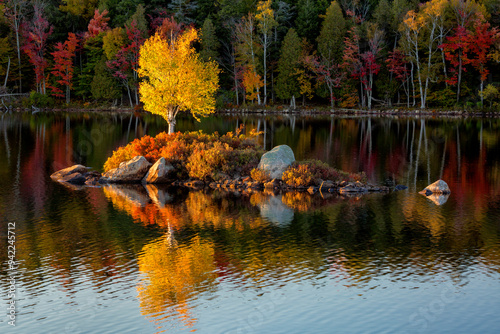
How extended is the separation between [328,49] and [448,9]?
706 inches

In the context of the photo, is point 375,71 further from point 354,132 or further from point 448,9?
point 354,132

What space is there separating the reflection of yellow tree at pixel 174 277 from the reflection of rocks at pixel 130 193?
290 inches

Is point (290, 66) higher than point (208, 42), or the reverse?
point (208, 42)

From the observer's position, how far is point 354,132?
58.2 metres

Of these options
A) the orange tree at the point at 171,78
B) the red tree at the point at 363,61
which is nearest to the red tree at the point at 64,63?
the red tree at the point at 363,61

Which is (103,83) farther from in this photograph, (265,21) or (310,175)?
(310,175)

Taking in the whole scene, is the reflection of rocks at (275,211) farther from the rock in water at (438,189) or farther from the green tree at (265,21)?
the green tree at (265,21)

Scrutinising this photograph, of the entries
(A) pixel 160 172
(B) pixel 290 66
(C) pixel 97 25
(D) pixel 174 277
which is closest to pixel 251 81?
(B) pixel 290 66

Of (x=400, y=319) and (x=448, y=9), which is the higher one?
(x=448, y=9)

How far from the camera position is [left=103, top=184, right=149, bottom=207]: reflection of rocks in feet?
86.4

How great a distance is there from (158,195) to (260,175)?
17.5 ft

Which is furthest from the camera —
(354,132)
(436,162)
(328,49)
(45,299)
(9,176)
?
(328,49)

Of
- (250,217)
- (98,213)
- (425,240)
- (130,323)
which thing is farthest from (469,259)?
(98,213)

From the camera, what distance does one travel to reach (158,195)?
2798cm
